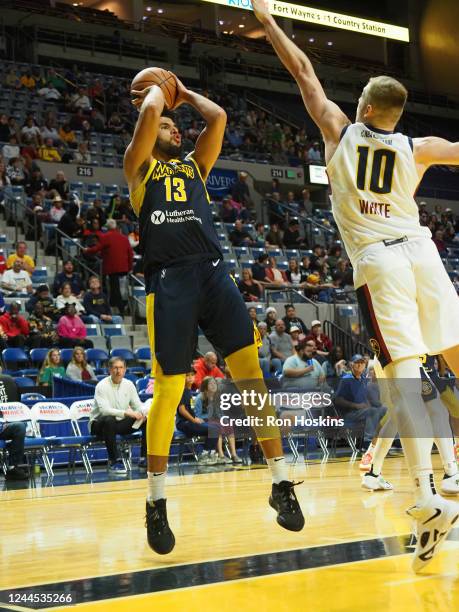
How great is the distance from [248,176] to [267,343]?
1007 centimetres

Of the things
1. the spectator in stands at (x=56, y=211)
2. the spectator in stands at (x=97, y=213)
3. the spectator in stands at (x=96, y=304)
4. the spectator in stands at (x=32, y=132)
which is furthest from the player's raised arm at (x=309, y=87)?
the spectator in stands at (x=32, y=132)

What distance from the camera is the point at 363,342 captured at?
16922 millimetres

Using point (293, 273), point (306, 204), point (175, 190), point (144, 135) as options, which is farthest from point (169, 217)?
point (306, 204)

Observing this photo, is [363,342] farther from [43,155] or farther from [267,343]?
[43,155]

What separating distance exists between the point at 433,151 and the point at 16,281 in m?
10.8

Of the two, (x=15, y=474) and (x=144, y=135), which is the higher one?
(x=144, y=135)

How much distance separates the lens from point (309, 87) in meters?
4.27

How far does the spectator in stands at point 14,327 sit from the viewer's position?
1279 cm

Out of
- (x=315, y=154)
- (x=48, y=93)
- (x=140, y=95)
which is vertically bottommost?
(x=140, y=95)

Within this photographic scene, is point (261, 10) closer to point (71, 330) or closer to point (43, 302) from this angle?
point (71, 330)

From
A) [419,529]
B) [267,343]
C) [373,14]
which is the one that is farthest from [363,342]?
[373,14]

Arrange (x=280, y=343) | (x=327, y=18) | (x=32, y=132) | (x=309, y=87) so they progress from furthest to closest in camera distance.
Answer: (x=327, y=18), (x=32, y=132), (x=280, y=343), (x=309, y=87)

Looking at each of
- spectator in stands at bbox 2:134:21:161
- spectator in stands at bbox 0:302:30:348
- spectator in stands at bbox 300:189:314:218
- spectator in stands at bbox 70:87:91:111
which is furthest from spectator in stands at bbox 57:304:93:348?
spectator in stands at bbox 300:189:314:218

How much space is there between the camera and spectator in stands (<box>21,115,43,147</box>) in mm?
19453
